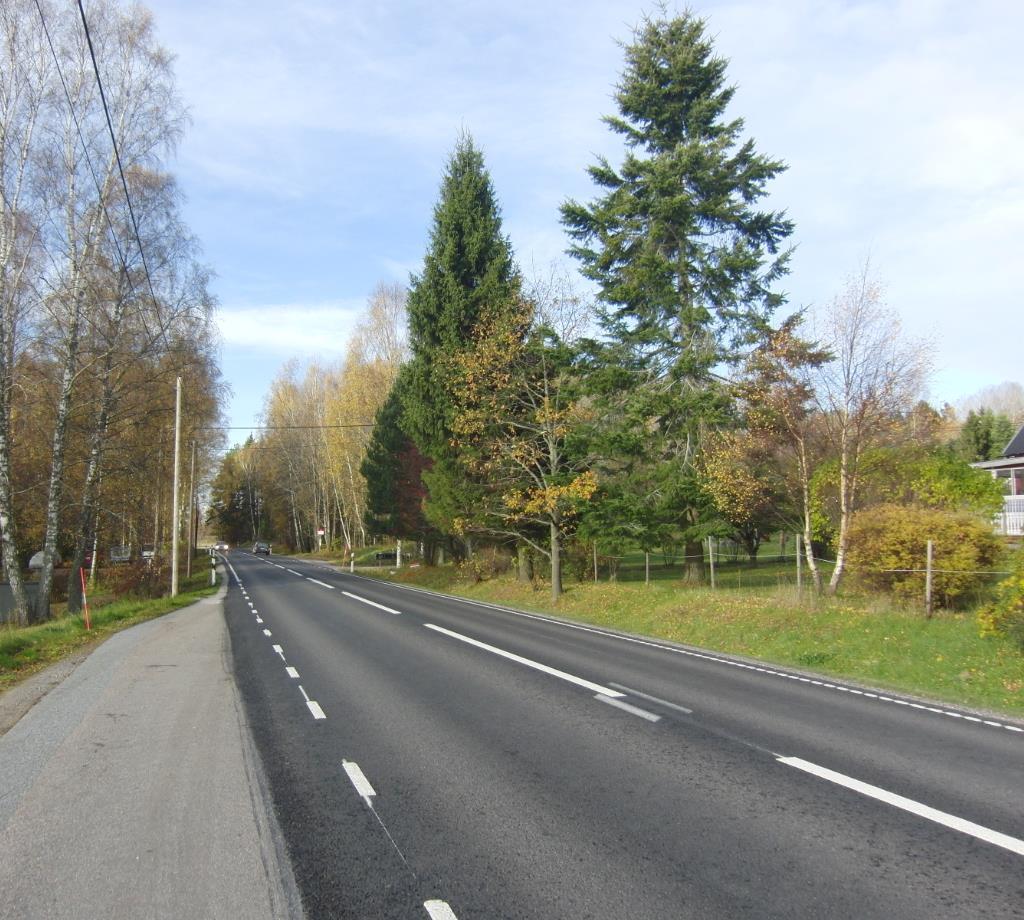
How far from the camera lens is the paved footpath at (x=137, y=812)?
389 cm

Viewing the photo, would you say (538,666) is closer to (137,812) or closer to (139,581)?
(137,812)

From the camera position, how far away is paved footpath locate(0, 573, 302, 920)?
3.89 metres

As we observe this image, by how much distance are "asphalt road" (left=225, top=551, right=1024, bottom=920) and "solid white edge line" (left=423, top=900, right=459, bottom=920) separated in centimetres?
1

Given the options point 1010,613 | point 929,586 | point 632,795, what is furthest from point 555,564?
point 632,795

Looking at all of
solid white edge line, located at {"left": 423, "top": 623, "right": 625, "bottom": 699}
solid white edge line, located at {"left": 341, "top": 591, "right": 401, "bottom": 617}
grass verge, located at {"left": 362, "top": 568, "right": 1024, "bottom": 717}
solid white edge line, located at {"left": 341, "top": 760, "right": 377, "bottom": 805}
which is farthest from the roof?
solid white edge line, located at {"left": 341, "top": 760, "right": 377, "bottom": 805}

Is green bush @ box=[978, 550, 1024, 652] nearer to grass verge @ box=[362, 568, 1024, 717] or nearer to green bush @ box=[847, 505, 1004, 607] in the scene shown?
grass verge @ box=[362, 568, 1024, 717]

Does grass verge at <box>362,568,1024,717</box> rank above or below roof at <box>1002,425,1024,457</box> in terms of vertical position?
below

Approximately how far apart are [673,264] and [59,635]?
61.9ft

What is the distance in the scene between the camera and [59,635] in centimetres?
1681

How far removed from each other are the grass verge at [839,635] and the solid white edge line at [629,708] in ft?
12.7

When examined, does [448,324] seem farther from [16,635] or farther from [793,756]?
[793,756]

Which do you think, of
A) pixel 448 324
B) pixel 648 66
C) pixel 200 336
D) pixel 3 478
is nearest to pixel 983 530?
pixel 648 66

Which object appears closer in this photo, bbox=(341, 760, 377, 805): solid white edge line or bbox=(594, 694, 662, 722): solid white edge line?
bbox=(341, 760, 377, 805): solid white edge line

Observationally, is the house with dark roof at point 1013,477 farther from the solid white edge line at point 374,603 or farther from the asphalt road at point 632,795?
the asphalt road at point 632,795
